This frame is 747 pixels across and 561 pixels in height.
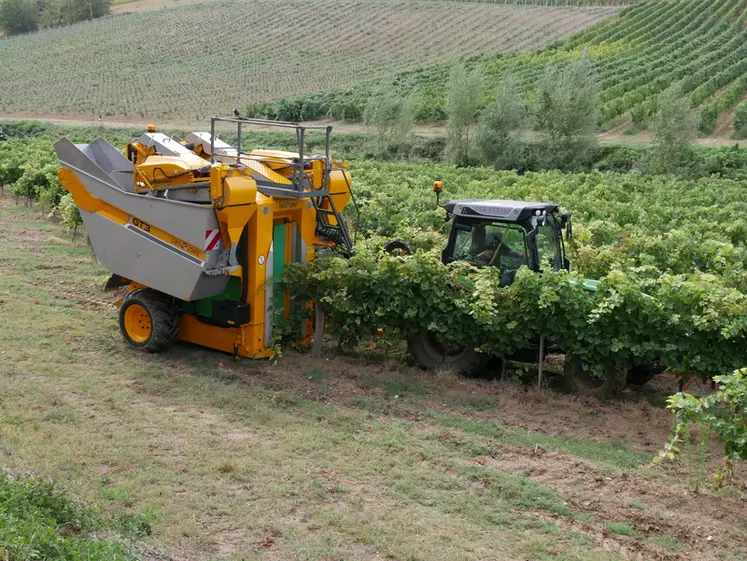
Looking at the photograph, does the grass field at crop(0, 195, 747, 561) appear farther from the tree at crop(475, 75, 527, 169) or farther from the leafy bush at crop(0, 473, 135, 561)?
the tree at crop(475, 75, 527, 169)

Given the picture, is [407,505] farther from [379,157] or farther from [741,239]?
[379,157]

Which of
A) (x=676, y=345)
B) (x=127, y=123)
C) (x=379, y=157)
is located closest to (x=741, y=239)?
(x=676, y=345)

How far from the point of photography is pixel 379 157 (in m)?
44.5

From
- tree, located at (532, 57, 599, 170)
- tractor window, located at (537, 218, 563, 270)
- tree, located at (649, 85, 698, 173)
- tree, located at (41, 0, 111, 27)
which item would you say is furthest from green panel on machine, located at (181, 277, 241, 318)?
tree, located at (41, 0, 111, 27)

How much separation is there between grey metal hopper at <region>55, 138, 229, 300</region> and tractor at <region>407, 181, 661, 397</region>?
2.89m

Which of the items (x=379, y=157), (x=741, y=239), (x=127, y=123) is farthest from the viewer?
(x=127, y=123)

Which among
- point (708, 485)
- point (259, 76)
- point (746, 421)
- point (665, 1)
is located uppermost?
point (665, 1)

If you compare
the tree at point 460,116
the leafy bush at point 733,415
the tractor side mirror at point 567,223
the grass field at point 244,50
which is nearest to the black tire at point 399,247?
the tractor side mirror at point 567,223

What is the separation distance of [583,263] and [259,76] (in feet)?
208

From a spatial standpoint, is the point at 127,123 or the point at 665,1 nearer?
the point at 127,123

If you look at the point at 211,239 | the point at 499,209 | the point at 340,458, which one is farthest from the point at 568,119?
the point at 340,458

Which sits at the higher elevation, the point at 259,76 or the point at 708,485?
the point at 259,76

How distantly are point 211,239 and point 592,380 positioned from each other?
4936 mm

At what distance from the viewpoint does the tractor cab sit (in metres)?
10.2
